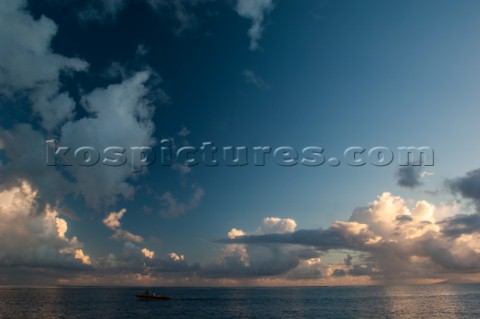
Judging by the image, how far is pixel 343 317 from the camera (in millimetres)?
128375

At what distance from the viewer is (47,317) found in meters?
127

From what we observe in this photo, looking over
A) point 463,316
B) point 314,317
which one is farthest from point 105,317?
point 463,316

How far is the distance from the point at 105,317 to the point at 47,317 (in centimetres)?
2079

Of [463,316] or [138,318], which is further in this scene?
[463,316]

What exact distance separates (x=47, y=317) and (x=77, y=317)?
1104cm

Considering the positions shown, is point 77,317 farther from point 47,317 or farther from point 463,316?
point 463,316

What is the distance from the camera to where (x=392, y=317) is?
4911 inches

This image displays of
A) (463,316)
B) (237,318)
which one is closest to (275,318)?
(237,318)

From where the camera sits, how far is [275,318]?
12519cm

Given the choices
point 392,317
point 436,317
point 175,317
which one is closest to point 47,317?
point 175,317

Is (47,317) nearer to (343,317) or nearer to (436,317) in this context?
(343,317)

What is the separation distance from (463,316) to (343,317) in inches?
1720

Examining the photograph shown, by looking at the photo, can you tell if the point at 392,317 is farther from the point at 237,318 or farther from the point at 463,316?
the point at 237,318

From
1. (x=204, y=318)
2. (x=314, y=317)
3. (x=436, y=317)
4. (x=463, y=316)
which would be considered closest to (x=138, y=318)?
(x=204, y=318)
